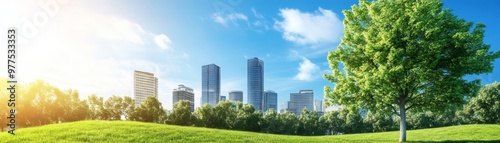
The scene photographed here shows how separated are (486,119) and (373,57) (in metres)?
72.7

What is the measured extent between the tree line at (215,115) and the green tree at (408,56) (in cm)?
4040

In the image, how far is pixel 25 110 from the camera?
74.9m

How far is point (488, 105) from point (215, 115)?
6620 centimetres

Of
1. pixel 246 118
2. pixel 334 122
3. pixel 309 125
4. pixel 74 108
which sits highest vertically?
pixel 74 108

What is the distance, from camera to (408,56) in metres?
30.5

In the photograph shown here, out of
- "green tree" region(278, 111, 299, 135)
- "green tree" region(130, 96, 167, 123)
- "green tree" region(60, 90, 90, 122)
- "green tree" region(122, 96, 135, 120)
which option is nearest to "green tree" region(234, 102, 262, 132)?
"green tree" region(278, 111, 299, 135)

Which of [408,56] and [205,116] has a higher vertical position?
[408,56]

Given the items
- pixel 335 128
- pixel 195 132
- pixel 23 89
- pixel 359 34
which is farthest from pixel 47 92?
pixel 335 128

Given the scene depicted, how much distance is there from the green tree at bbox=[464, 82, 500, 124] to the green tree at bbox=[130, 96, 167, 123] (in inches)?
2998

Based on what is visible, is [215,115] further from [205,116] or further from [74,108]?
[74,108]

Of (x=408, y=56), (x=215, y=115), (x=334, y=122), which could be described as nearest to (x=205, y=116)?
(x=215, y=115)

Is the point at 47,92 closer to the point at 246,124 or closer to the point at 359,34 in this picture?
the point at 246,124

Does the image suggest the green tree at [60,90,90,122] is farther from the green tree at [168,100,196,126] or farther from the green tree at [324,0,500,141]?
the green tree at [324,0,500,141]

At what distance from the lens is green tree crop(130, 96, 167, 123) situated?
87625mm
